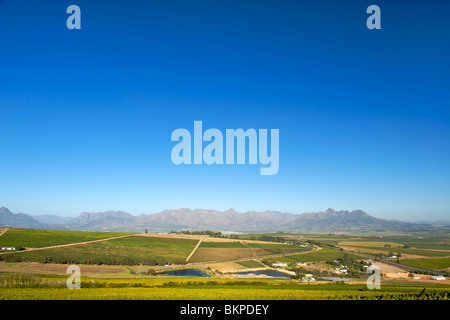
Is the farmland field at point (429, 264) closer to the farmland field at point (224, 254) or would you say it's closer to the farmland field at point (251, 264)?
the farmland field at point (224, 254)

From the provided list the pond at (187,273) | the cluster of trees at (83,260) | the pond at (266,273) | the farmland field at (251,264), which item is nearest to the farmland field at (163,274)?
the cluster of trees at (83,260)

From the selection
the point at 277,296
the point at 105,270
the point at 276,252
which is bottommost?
the point at 276,252

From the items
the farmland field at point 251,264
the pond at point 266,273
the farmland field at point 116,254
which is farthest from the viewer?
the farmland field at point 251,264

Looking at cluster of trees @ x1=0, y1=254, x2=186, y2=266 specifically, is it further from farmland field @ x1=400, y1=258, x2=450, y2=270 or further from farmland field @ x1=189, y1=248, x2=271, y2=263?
farmland field @ x1=400, y1=258, x2=450, y2=270

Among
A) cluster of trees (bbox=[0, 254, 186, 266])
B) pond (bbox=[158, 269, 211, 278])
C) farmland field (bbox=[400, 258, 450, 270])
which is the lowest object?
farmland field (bbox=[400, 258, 450, 270])

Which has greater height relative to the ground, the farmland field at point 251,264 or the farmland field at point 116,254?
the farmland field at point 116,254

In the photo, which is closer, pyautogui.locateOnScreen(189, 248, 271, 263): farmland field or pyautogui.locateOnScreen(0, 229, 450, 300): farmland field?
pyautogui.locateOnScreen(0, 229, 450, 300): farmland field

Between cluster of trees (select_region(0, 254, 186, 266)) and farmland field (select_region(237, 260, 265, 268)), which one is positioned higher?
cluster of trees (select_region(0, 254, 186, 266))

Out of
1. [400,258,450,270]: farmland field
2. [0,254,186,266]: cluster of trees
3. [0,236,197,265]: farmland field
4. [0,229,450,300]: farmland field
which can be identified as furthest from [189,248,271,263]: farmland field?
[400,258,450,270]: farmland field

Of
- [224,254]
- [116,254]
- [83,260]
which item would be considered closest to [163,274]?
[83,260]

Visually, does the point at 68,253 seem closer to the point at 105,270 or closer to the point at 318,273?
the point at 105,270
